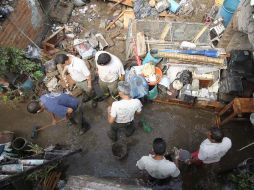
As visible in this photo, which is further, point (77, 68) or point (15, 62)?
point (15, 62)

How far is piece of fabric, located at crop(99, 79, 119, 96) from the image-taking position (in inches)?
285

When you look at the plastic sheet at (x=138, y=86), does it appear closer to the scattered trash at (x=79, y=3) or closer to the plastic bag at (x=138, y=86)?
the plastic bag at (x=138, y=86)

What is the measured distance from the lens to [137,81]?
732 cm

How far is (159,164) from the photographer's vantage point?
504 cm

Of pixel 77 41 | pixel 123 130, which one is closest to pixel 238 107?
pixel 123 130

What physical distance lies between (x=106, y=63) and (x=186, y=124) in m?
2.76

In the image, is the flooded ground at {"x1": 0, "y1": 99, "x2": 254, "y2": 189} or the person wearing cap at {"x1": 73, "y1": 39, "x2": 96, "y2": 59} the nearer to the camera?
the flooded ground at {"x1": 0, "y1": 99, "x2": 254, "y2": 189}

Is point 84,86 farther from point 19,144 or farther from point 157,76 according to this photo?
point 19,144

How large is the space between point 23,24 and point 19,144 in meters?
3.53

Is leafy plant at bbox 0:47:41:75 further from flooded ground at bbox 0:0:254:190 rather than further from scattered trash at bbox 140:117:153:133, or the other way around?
scattered trash at bbox 140:117:153:133

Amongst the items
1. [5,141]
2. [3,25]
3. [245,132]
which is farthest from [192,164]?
[3,25]

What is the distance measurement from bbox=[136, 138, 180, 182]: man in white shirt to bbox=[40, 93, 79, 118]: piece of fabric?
7.19ft

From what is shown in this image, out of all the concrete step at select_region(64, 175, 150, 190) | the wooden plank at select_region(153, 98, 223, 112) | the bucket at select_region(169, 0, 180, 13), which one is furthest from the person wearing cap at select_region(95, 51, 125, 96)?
the bucket at select_region(169, 0, 180, 13)

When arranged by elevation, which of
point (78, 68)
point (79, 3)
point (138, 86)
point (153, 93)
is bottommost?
point (153, 93)
